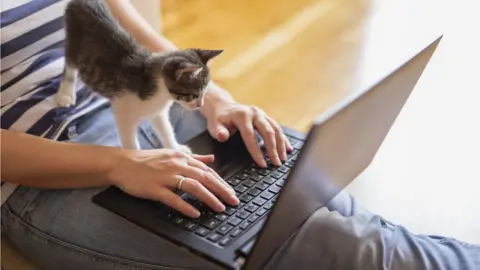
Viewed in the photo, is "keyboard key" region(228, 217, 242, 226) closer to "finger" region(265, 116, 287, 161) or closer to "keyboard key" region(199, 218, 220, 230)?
"keyboard key" region(199, 218, 220, 230)

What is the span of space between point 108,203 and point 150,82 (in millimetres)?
212

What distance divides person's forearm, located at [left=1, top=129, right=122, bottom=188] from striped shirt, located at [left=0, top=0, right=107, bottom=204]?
67 mm

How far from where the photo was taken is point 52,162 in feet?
3.61

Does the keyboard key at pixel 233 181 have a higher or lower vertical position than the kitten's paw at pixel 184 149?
higher

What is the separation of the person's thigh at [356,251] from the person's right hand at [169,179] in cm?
12

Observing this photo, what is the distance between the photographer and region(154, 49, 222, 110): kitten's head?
1.06 metres

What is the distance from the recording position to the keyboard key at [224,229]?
3.12 feet

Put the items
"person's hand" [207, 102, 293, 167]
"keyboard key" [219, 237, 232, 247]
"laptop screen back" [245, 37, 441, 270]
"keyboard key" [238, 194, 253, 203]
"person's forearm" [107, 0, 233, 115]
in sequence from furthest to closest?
"person's forearm" [107, 0, 233, 115] → "person's hand" [207, 102, 293, 167] → "keyboard key" [238, 194, 253, 203] → "keyboard key" [219, 237, 232, 247] → "laptop screen back" [245, 37, 441, 270]

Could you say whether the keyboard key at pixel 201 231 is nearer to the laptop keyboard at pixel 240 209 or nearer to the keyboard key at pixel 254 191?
the laptop keyboard at pixel 240 209

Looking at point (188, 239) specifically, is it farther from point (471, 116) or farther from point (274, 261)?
point (471, 116)

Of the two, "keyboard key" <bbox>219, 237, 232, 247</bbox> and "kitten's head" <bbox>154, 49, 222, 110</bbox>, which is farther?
"kitten's head" <bbox>154, 49, 222, 110</bbox>

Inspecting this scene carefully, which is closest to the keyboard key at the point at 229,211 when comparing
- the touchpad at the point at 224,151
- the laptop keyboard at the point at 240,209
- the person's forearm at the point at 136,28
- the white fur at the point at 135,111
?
the laptop keyboard at the point at 240,209

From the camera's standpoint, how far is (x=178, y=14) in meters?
2.46

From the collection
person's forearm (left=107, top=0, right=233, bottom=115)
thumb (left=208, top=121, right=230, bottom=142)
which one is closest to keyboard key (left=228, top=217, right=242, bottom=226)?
thumb (left=208, top=121, right=230, bottom=142)
